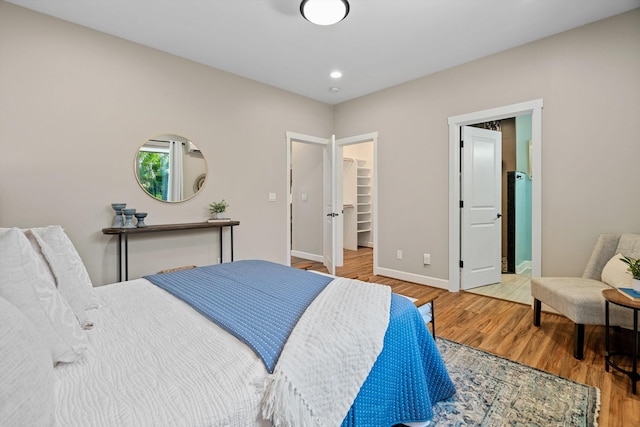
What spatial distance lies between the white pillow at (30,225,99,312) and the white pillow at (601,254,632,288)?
3337 millimetres

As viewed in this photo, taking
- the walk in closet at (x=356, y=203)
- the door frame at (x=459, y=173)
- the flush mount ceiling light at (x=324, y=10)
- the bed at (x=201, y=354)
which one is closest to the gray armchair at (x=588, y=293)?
the door frame at (x=459, y=173)

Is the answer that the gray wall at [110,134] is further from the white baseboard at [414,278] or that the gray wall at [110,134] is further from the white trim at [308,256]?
the white baseboard at [414,278]

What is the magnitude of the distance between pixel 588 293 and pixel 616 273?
31 cm

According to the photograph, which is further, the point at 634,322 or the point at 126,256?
the point at 126,256

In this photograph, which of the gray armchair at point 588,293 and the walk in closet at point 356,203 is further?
the walk in closet at point 356,203

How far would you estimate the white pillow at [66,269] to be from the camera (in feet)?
4.34

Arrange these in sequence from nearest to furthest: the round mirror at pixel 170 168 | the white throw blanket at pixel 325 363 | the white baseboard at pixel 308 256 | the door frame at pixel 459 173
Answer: the white throw blanket at pixel 325 363 → the door frame at pixel 459 173 → the round mirror at pixel 170 168 → the white baseboard at pixel 308 256

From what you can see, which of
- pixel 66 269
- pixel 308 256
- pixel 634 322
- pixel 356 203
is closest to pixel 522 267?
pixel 356 203

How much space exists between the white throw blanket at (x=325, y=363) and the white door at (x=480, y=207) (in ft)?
8.99

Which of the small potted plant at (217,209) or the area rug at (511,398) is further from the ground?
the small potted plant at (217,209)

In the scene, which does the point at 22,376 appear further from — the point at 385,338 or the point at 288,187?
the point at 288,187

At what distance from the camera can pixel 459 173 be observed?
3625 millimetres

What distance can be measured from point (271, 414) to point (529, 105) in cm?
352

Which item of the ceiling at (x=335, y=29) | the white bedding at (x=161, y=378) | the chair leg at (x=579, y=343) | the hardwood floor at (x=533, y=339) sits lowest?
the hardwood floor at (x=533, y=339)
